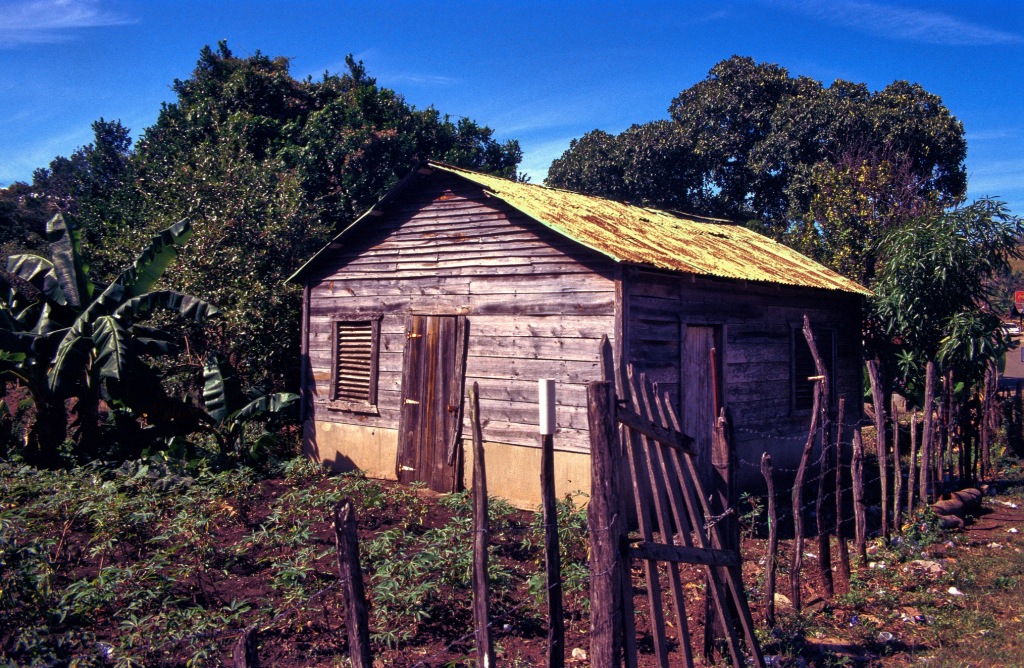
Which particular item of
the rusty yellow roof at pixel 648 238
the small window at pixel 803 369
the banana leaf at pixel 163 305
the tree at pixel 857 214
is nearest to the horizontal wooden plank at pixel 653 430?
the rusty yellow roof at pixel 648 238

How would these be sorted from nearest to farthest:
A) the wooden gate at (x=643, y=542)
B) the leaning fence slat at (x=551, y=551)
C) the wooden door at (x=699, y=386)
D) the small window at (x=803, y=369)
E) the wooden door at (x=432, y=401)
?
the leaning fence slat at (x=551, y=551), the wooden gate at (x=643, y=542), the wooden door at (x=699, y=386), the wooden door at (x=432, y=401), the small window at (x=803, y=369)

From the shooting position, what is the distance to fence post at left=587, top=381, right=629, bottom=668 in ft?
12.8

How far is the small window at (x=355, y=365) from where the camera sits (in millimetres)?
11891

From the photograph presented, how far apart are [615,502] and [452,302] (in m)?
7.30

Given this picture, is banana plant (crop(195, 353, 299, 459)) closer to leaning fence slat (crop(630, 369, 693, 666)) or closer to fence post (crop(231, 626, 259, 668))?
leaning fence slat (crop(630, 369, 693, 666))

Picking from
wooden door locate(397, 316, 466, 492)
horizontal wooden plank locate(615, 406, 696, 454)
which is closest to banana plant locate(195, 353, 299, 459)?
wooden door locate(397, 316, 466, 492)

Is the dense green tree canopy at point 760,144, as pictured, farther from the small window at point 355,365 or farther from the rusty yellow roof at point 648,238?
the small window at point 355,365

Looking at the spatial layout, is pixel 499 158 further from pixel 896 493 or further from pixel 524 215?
pixel 896 493

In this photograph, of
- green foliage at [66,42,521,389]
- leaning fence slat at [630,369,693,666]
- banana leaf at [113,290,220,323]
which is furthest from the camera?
green foliage at [66,42,521,389]

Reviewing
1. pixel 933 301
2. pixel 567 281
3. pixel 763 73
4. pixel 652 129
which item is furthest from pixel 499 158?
pixel 567 281

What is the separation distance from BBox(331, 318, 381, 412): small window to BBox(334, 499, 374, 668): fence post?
27.2 ft

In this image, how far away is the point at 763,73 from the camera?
98.4 ft

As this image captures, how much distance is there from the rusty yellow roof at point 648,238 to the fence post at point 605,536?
15.7 ft

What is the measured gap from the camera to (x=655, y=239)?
11.1m
